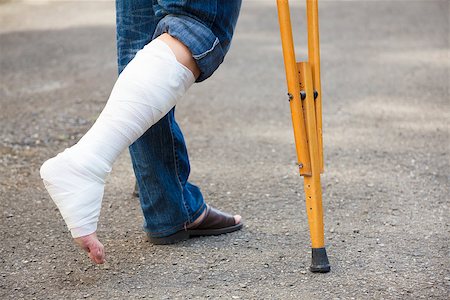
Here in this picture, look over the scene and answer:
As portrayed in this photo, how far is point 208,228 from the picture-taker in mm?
3078

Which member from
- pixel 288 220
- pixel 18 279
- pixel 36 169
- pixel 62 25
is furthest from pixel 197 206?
pixel 62 25

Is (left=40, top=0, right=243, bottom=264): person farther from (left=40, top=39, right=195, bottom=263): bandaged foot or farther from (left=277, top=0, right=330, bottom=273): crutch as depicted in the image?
(left=277, top=0, right=330, bottom=273): crutch

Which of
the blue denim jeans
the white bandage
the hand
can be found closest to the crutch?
the blue denim jeans

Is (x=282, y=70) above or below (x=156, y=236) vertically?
below

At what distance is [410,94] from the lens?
5.56 m

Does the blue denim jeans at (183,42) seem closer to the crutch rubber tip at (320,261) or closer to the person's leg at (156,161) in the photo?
the person's leg at (156,161)

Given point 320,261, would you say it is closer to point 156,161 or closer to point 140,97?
point 156,161

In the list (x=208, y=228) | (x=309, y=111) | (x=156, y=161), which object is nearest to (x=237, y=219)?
(x=208, y=228)

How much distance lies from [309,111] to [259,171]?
1438 mm

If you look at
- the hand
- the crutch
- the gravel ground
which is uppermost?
the crutch

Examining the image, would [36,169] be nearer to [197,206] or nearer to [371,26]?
[197,206]

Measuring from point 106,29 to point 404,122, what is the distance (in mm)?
3914

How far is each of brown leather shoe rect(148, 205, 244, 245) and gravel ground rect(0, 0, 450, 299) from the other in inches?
1.3

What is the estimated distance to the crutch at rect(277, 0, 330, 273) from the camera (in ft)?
8.47
